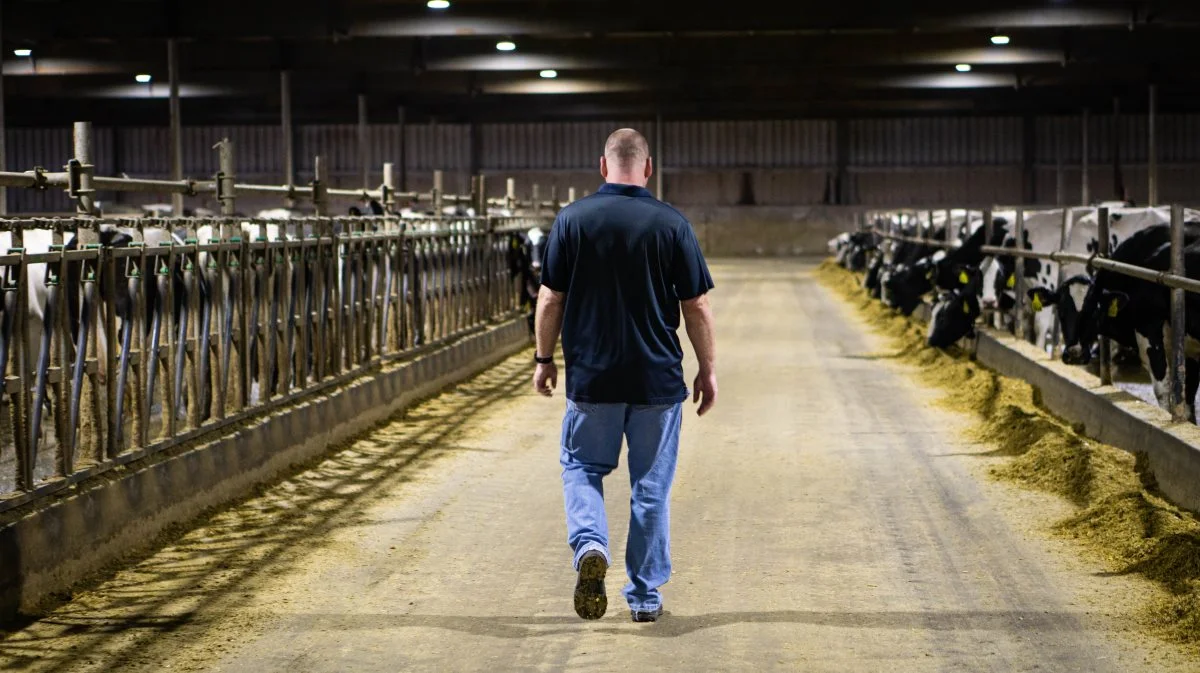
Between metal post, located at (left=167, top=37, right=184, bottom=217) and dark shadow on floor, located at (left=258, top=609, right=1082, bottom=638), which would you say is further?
metal post, located at (left=167, top=37, right=184, bottom=217)

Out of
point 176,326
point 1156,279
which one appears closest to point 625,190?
point 176,326

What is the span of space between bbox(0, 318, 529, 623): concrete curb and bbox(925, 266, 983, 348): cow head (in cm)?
684

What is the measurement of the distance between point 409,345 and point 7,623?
27.3ft

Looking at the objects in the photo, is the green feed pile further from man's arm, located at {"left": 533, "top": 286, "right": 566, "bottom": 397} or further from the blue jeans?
man's arm, located at {"left": 533, "top": 286, "right": 566, "bottom": 397}

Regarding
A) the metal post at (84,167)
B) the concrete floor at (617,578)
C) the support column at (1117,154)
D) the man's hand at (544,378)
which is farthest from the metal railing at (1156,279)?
the support column at (1117,154)

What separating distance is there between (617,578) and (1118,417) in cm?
429

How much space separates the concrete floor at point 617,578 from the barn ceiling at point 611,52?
15838 mm

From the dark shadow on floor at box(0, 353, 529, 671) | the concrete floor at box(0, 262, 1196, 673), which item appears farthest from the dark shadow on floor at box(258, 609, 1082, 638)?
the dark shadow on floor at box(0, 353, 529, 671)

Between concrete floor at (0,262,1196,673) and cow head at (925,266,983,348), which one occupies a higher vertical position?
cow head at (925,266,983,348)

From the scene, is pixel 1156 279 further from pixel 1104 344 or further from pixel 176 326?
pixel 176 326

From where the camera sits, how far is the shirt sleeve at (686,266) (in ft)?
18.6

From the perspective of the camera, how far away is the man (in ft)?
18.6

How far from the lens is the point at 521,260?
66.7 feet

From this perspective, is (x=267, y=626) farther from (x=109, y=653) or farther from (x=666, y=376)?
(x=666, y=376)
